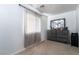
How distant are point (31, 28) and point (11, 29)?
1.02 feet

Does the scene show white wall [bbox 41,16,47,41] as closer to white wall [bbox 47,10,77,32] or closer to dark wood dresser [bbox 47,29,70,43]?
dark wood dresser [bbox 47,29,70,43]

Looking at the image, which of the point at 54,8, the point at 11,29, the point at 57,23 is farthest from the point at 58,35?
the point at 11,29

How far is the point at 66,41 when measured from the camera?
1494 mm

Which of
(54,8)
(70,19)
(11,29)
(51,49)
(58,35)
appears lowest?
(51,49)

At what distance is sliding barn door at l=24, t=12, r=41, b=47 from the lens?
1473 mm

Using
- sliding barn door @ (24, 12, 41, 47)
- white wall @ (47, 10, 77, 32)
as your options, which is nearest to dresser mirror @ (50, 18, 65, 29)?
white wall @ (47, 10, 77, 32)

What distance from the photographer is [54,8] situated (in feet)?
4.75

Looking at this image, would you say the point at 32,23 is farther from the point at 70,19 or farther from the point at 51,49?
the point at 70,19

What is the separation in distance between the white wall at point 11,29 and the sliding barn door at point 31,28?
8 cm

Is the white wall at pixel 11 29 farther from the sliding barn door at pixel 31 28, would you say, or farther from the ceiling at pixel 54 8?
the ceiling at pixel 54 8

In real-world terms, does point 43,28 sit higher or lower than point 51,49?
higher

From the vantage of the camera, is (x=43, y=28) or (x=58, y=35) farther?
(x=58, y=35)
